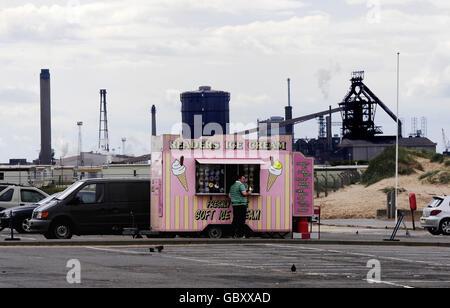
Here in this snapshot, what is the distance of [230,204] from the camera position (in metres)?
28.0

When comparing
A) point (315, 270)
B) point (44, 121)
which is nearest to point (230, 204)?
point (315, 270)

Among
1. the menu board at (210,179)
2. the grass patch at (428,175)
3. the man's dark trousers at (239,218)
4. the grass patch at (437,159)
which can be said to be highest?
the grass patch at (437,159)

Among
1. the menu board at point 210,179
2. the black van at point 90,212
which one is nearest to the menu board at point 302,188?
the menu board at point 210,179

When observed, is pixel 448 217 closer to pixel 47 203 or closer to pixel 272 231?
pixel 272 231

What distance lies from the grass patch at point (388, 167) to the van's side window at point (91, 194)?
4112 centimetres

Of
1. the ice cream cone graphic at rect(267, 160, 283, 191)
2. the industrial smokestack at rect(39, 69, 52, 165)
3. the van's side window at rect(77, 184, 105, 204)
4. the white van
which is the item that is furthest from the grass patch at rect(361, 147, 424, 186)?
the industrial smokestack at rect(39, 69, 52, 165)

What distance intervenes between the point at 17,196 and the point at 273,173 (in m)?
11.6

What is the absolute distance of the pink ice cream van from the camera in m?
27.6

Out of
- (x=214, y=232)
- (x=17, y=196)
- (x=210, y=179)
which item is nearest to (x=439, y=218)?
(x=214, y=232)

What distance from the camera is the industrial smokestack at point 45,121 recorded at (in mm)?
142087

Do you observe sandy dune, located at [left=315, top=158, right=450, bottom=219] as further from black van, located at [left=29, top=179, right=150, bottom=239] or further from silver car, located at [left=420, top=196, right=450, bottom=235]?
black van, located at [left=29, top=179, right=150, bottom=239]

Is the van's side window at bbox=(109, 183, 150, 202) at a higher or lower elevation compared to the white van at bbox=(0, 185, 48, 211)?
higher

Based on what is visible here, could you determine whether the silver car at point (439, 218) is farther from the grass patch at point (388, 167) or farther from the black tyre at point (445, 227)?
the grass patch at point (388, 167)
